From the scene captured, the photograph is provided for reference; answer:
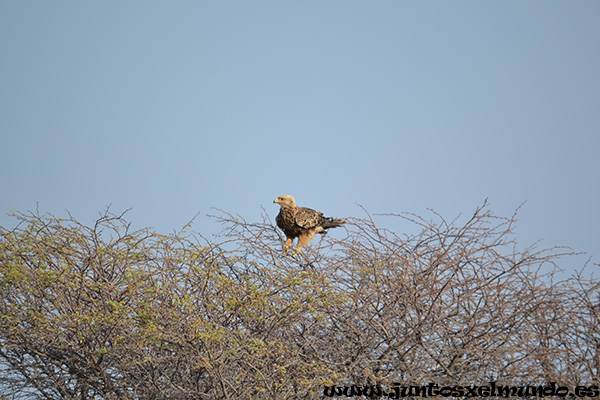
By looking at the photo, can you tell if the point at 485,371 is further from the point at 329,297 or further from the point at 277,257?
the point at 277,257

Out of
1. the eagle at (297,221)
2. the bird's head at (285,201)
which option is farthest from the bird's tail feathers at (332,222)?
the bird's head at (285,201)

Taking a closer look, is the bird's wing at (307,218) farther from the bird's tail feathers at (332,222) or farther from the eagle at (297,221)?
the bird's tail feathers at (332,222)

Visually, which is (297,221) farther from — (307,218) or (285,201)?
(285,201)

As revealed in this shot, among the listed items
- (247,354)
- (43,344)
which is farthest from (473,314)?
(43,344)

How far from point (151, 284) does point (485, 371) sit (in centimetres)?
443

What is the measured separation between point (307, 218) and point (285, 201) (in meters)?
0.49

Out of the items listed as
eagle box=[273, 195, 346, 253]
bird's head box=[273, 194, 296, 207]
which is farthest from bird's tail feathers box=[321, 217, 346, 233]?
bird's head box=[273, 194, 296, 207]

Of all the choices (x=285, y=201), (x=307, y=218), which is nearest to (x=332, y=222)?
A: (x=307, y=218)

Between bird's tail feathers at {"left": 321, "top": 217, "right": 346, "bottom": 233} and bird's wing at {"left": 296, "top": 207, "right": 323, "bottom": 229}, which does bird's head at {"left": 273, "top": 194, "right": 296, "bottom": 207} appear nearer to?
bird's wing at {"left": 296, "top": 207, "right": 323, "bottom": 229}

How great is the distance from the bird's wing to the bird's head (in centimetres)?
17

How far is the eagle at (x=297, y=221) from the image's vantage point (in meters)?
11.0

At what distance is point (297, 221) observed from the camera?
36.1 feet

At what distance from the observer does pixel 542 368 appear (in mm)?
8156

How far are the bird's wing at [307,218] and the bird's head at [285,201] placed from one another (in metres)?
0.17
